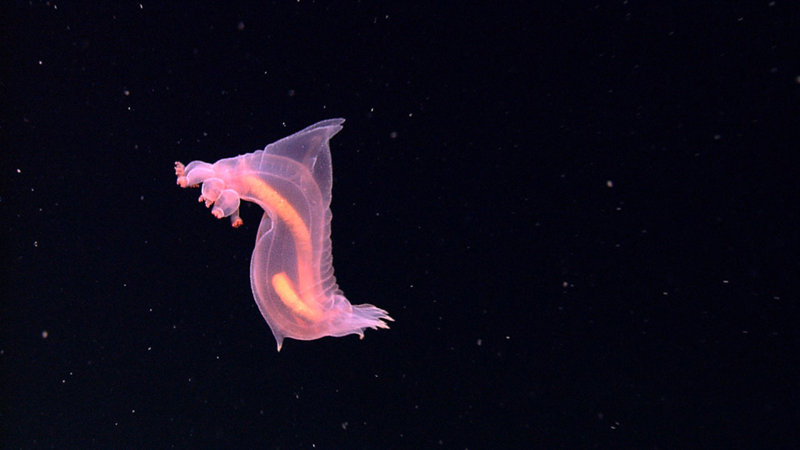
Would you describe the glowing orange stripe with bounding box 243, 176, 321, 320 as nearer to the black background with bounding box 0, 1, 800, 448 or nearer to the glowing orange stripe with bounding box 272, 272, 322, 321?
the glowing orange stripe with bounding box 272, 272, 322, 321

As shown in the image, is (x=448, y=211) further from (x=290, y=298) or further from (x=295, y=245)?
(x=290, y=298)

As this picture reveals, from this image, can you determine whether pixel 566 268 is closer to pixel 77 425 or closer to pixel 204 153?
pixel 204 153

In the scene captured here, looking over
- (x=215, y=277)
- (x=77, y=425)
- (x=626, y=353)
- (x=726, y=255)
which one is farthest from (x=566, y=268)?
(x=77, y=425)

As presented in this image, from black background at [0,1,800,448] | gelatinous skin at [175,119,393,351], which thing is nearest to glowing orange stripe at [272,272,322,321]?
gelatinous skin at [175,119,393,351]

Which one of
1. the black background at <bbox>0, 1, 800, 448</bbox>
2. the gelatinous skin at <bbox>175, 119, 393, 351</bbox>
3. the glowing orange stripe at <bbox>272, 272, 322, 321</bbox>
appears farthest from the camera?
the glowing orange stripe at <bbox>272, 272, 322, 321</bbox>

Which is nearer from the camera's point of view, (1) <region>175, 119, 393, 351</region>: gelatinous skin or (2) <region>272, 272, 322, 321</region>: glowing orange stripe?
(1) <region>175, 119, 393, 351</region>: gelatinous skin

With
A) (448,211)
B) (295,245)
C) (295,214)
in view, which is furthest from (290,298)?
(448,211)

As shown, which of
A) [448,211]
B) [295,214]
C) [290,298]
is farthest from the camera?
[290,298]
